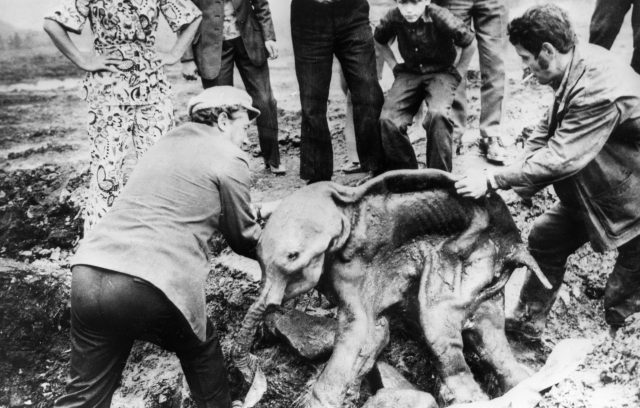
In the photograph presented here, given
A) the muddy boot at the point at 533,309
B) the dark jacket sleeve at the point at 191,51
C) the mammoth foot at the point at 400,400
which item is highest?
the dark jacket sleeve at the point at 191,51

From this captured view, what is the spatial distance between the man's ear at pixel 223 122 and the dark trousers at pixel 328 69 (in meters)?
1.63

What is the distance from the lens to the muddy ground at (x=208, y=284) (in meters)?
3.72

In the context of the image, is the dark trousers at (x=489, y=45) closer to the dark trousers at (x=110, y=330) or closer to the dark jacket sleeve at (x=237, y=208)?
the dark jacket sleeve at (x=237, y=208)

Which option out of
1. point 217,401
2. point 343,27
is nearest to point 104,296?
point 217,401

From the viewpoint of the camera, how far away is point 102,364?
3033mm

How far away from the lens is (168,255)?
2.98m

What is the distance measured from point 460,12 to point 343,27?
975 mm

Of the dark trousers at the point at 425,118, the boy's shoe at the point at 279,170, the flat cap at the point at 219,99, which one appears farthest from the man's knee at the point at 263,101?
the flat cap at the point at 219,99

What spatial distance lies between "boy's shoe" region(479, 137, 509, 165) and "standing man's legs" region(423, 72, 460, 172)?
2.82 feet

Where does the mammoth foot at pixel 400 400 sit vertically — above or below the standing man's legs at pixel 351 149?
below

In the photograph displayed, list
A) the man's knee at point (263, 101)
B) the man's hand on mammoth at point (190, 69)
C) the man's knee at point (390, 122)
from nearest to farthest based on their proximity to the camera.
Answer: the man's knee at point (390, 122)
the man's hand on mammoth at point (190, 69)
the man's knee at point (263, 101)

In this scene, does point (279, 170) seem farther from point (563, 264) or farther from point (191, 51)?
point (563, 264)

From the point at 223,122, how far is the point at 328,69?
5.84 ft

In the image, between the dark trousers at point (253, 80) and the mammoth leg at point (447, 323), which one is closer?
the mammoth leg at point (447, 323)
